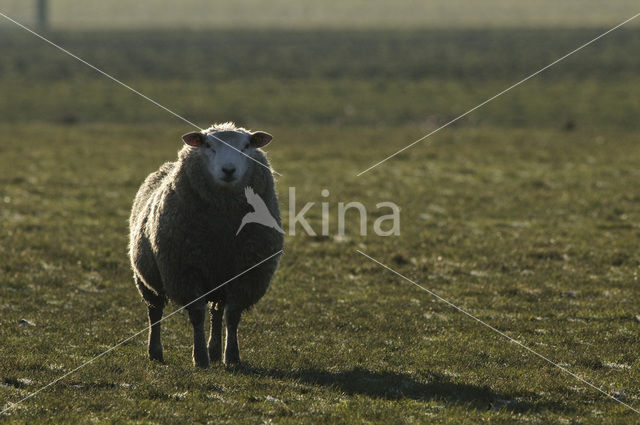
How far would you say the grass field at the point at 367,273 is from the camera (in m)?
8.98

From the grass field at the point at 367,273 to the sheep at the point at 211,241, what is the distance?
1.91ft

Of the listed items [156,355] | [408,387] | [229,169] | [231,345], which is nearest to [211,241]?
[229,169]

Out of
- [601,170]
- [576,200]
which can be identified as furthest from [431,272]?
[601,170]

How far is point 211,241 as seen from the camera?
10422 millimetres

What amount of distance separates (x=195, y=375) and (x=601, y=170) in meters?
19.7

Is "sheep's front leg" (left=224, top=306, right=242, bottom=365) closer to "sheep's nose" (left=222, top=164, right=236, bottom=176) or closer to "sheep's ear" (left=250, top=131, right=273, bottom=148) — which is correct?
"sheep's nose" (left=222, top=164, right=236, bottom=176)

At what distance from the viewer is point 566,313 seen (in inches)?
499

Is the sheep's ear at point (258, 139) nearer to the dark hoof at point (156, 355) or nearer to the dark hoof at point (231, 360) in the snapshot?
the dark hoof at point (231, 360)

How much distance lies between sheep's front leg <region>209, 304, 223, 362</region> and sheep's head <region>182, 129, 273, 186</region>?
1617 millimetres

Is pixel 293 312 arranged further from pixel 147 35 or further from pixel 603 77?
pixel 147 35
